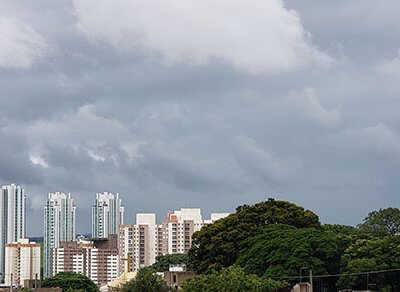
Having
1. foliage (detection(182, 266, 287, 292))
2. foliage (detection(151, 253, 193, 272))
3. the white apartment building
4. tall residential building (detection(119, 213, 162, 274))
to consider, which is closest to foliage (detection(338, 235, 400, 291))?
foliage (detection(182, 266, 287, 292))

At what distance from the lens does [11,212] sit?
161m

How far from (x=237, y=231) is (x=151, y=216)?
76500 millimetres

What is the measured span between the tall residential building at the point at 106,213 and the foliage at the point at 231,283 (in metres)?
130

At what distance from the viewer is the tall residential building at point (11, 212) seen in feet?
527

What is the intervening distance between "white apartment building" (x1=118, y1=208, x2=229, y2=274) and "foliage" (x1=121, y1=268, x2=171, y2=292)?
77.1m

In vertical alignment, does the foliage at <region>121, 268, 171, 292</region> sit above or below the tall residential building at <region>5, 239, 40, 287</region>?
below

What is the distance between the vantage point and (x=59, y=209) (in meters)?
167

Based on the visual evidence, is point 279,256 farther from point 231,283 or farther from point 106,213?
point 106,213

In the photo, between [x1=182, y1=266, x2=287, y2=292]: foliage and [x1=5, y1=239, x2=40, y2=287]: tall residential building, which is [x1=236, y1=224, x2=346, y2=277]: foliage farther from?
[x1=5, y1=239, x2=40, y2=287]: tall residential building

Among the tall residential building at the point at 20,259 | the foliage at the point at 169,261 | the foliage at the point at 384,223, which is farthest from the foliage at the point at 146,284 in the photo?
the tall residential building at the point at 20,259

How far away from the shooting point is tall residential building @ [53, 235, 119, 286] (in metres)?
132

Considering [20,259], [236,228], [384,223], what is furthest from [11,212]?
[236,228]

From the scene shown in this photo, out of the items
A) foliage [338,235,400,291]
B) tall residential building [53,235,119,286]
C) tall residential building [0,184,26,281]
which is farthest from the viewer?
tall residential building [0,184,26,281]

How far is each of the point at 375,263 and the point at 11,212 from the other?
415 feet
